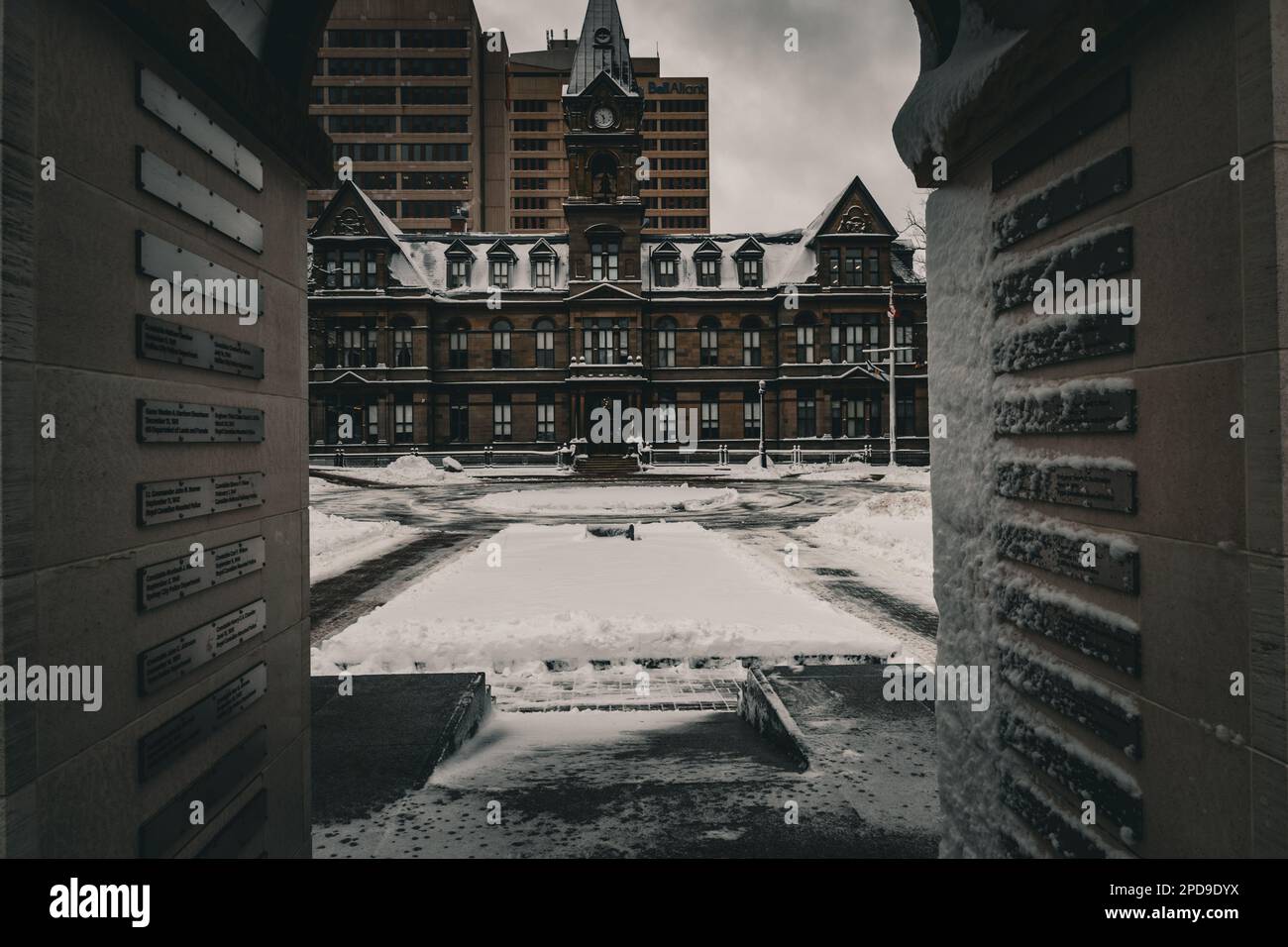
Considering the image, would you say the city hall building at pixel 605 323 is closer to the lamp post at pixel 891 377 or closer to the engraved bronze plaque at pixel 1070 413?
the lamp post at pixel 891 377

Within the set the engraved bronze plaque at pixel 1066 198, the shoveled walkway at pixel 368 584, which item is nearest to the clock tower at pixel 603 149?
the shoveled walkway at pixel 368 584

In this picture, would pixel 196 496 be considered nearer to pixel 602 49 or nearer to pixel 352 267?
pixel 352 267

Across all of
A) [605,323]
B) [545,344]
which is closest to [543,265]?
[545,344]

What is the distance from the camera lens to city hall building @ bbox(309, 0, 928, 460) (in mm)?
42375

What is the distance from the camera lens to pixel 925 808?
369cm

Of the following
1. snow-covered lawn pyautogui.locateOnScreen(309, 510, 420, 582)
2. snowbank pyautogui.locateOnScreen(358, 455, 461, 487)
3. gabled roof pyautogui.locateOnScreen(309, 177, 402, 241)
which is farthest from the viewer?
gabled roof pyautogui.locateOnScreen(309, 177, 402, 241)

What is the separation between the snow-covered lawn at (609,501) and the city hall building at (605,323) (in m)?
16.2

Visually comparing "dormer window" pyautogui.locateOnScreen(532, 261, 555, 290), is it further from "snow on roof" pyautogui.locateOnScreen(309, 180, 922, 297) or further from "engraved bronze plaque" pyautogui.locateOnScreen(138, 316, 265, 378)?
"engraved bronze plaque" pyautogui.locateOnScreen(138, 316, 265, 378)

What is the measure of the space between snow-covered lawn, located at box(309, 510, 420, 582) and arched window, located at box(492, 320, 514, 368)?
85.5 ft

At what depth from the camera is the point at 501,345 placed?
4428 centimetres

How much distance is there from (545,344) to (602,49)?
56.2 ft

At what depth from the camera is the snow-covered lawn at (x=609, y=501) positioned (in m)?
21.9

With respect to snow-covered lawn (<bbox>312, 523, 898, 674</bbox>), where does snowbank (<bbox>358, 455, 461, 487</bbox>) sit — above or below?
above

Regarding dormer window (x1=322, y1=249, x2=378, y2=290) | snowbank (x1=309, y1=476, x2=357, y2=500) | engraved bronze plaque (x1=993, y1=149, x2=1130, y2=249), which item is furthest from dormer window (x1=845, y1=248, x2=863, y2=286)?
engraved bronze plaque (x1=993, y1=149, x2=1130, y2=249)
